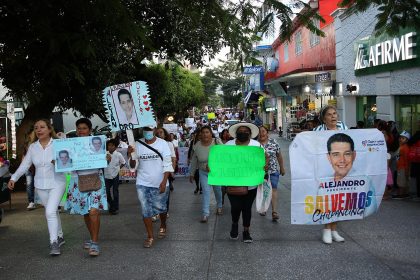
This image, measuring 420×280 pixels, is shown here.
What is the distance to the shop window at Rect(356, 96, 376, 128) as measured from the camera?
15711 millimetres

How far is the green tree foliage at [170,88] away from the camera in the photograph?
91.7 feet

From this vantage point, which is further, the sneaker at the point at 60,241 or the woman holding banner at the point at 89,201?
the sneaker at the point at 60,241

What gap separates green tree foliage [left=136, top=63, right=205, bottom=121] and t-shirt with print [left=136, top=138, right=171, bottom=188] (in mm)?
17770

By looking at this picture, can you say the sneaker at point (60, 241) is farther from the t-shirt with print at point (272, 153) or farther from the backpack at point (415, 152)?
the backpack at point (415, 152)

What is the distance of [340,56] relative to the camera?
18609 mm

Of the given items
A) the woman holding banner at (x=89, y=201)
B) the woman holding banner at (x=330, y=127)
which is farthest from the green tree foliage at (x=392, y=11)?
the woman holding banner at (x=89, y=201)

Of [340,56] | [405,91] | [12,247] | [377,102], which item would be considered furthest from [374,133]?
[340,56]

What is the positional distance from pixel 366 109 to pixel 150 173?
40.2 feet

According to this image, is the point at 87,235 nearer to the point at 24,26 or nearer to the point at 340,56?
the point at 24,26

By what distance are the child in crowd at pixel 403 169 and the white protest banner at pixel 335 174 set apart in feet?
12.2

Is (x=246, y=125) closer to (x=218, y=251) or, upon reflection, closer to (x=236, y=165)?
(x=236, y=165)

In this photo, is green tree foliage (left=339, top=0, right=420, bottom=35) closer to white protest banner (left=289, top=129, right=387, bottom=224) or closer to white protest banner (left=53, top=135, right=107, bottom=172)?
white protest banner (left=289, top=129, right=387, bottom=224)

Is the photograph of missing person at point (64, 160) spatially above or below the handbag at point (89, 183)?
above

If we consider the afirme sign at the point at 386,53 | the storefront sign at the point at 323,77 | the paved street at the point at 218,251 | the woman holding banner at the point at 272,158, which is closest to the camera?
the paved street at the point at 218,251
